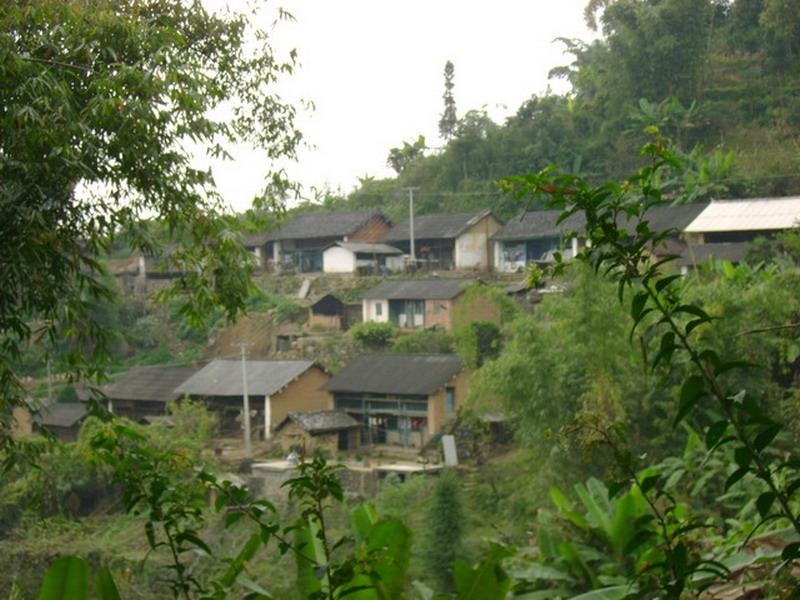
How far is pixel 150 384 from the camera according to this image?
20.2 metres

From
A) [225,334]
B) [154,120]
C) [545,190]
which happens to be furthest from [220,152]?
[225,334]

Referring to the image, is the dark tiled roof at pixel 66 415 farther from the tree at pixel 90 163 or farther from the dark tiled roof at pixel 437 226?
the tree at pixel 90 163

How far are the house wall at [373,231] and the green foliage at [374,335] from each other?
19.2 ft

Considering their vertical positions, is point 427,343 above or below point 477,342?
below

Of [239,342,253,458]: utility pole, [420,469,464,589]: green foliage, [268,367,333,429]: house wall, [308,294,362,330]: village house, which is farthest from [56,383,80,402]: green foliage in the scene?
[420,469,464,589]: green foliage

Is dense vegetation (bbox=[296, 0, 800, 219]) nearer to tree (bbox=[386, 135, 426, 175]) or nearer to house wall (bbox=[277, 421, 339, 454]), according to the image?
tree (bbox=[386, 135, 426, 175])

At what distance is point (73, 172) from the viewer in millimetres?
3805

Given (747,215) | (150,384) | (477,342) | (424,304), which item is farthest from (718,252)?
(150,384)

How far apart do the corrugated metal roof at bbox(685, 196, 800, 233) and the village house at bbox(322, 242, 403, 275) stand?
343 inches

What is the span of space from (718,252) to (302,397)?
874cm

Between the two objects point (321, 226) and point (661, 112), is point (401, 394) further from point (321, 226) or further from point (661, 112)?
point (661, 112)

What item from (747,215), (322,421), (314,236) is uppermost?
(314,236)

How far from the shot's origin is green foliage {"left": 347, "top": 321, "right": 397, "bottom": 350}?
20.5 m

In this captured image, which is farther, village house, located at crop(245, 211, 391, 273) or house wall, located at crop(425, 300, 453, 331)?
village house, located at crop(245, 211, 391, 273)
